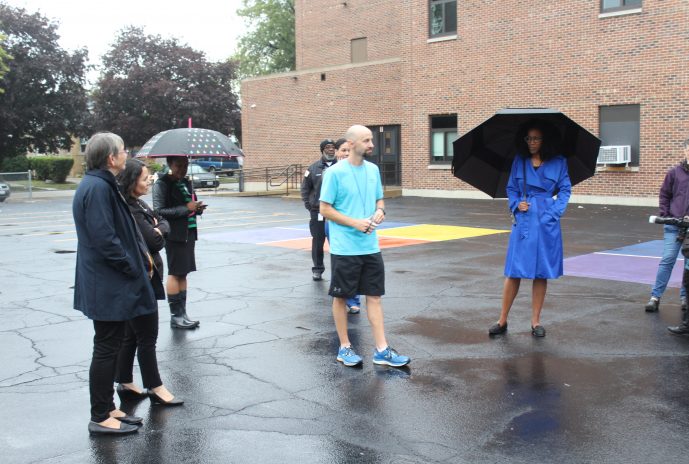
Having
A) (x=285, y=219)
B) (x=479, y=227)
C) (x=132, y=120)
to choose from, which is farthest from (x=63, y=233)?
(x=132, y=120)

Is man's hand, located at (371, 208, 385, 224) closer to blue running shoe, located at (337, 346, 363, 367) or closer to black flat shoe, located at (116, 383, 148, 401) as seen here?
blue running shoe, located at (337, 346, 363, 367)

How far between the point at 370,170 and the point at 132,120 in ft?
169

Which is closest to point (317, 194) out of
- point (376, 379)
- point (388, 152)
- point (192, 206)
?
point (192, 206)

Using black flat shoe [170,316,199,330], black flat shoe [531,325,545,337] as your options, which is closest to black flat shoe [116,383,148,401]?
black flat shoe [170,316,199,330]

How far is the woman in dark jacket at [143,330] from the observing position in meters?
5.07

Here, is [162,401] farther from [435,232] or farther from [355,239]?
[435,232]

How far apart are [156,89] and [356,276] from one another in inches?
2023

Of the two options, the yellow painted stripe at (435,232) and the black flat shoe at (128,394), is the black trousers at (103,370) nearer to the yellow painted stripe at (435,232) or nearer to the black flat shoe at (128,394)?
the black flat shoe at (128,394)

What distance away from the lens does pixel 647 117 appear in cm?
2220

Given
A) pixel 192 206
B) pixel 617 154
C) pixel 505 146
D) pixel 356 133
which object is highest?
pixel 356 133

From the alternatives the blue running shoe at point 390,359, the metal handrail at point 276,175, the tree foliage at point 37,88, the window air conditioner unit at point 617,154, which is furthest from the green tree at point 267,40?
the blue running shoe at point 390,359

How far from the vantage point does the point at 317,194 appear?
32.0ft

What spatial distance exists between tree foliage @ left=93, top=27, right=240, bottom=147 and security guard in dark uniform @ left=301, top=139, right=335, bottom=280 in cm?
4574

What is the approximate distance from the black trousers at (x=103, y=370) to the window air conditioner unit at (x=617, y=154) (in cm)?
2034
